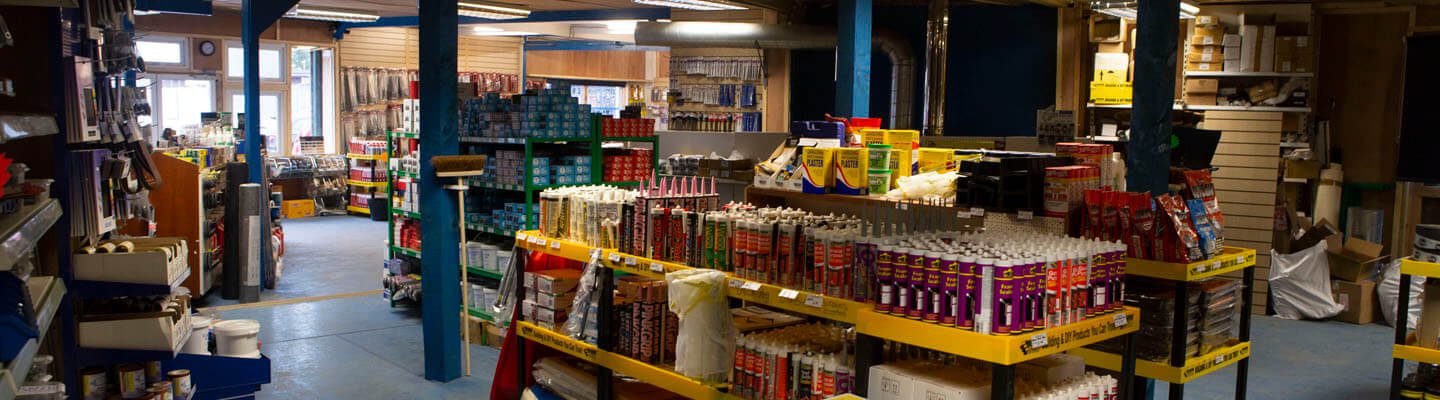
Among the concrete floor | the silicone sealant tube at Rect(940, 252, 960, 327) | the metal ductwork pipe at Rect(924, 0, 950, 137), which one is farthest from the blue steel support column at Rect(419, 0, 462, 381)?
the metal ductwork pipe at Rect(924, 0, 950, 137)

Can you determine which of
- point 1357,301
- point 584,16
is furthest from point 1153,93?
point 584,16

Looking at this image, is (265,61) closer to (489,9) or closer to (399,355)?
(489,9)

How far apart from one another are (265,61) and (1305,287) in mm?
15335

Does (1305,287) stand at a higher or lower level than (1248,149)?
lower

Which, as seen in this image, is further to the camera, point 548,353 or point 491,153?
point 491,153

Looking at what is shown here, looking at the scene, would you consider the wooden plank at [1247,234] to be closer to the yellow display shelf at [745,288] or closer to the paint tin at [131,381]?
the yellow display shelf at [745,288]

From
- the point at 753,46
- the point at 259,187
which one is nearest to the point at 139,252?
the point at 259,187

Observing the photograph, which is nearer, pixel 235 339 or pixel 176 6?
pixel 235 339

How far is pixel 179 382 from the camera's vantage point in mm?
4621

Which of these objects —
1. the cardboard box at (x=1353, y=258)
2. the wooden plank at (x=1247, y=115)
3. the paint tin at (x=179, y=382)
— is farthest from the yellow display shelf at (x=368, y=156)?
the cardboard box at (x=1353, y=258)

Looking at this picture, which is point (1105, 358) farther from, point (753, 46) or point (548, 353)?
point (753, 46)

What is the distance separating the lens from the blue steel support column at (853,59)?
7.41 m

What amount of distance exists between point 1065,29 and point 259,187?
8.22 meters

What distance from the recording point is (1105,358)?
4.36m
